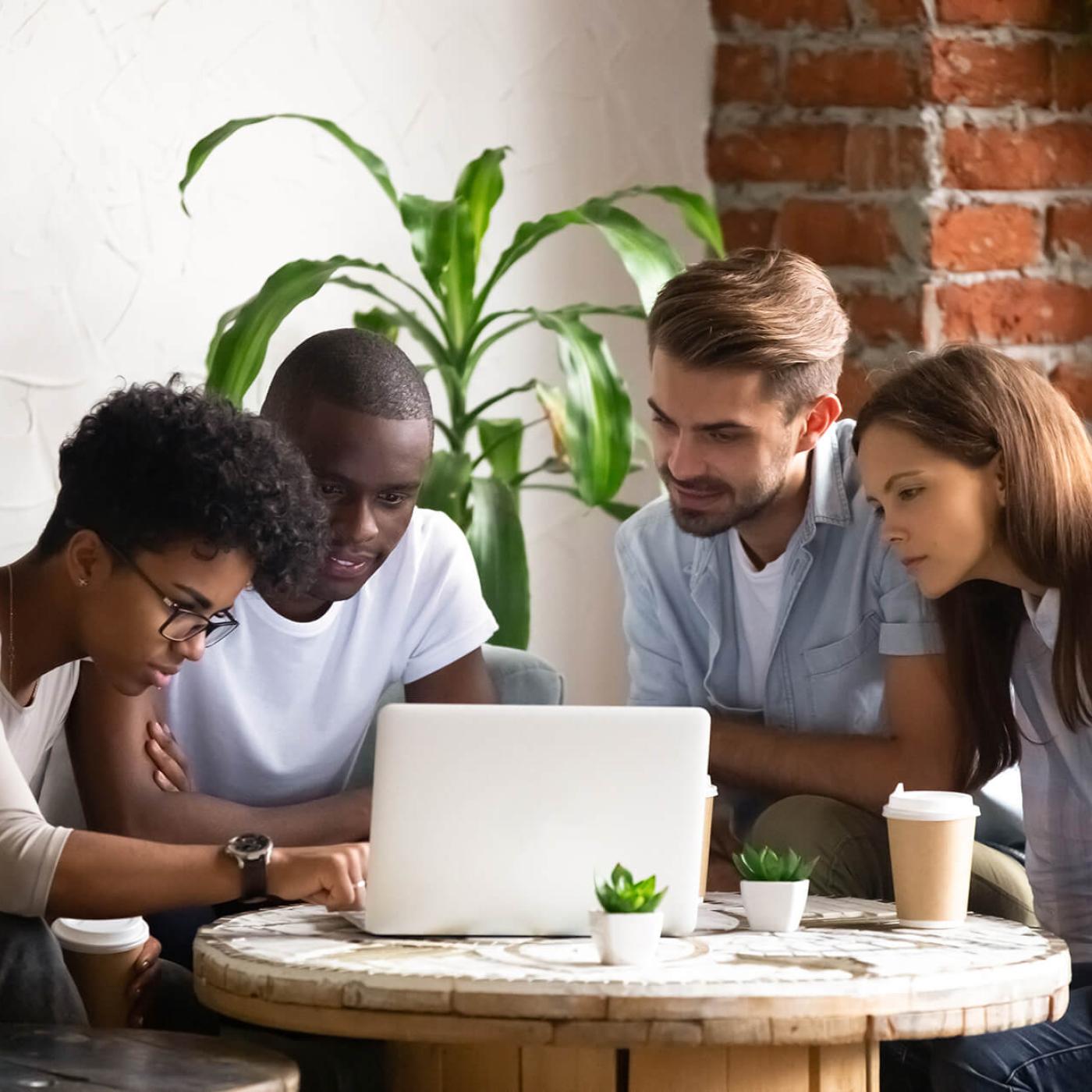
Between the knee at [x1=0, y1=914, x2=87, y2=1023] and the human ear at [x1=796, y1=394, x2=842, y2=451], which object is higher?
the human ear at [x1=796, y1=394, x2=842, y2=451]

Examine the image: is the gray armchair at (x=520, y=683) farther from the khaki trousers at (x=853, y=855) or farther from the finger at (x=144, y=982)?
the finger at (x=144, y=982)

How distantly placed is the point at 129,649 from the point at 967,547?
87 cm

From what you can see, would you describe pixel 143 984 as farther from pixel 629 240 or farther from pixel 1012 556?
pixel 629 240

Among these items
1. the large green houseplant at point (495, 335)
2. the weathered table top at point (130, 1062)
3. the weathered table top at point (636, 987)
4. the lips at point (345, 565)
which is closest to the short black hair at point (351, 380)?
the lips at point (345, 565)

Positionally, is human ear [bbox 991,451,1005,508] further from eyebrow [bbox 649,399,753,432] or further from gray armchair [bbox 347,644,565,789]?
gray armchair [bbox 347,644,565,789]

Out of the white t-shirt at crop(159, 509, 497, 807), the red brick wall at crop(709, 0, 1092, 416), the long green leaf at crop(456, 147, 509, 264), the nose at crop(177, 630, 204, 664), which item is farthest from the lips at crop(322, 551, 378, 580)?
the red brick wall at crop(709, 0, 1092, 416)

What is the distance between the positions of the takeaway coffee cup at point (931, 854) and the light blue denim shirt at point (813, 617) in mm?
484

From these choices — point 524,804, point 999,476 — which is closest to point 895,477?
point 999,476

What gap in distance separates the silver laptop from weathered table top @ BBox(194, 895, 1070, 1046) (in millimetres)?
45

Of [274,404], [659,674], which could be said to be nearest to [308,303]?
[274,404]

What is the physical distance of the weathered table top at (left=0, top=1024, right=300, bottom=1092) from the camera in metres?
1.25

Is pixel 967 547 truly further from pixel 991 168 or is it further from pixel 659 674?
pixel 991 168

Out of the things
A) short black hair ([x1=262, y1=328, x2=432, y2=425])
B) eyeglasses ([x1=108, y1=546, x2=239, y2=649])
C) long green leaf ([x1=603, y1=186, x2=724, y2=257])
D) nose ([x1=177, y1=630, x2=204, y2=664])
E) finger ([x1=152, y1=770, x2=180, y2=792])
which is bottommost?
finger ([x1=152, y1=770, x2=180, y2=792])

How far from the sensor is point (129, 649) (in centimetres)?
169
